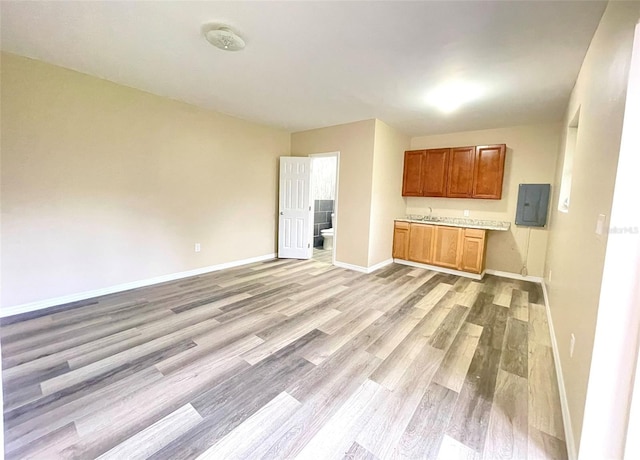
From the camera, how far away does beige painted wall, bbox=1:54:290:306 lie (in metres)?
2.68

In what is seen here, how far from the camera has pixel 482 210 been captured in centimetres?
480

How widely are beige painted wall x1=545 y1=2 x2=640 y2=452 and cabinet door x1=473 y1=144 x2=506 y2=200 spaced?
88.0 inches

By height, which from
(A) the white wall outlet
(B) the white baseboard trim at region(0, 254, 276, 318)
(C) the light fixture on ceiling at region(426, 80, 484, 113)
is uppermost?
(C) the light fixture on ceiling at region(426, 80, 484, 113)

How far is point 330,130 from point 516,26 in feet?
10.4

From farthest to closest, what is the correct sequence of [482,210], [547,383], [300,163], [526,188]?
[300,163]
[482,210]
[526,188]
[547,383]

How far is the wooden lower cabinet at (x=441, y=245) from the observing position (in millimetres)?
4324

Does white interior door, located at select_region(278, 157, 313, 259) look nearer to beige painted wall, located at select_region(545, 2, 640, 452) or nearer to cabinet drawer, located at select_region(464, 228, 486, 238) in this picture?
cabinet drawer, located at select_region(464, 228, 486, 238)

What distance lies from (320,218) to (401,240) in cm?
242

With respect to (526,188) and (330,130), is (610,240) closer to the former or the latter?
(526,188)

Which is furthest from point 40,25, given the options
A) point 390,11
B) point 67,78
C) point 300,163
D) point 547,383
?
point 547,383

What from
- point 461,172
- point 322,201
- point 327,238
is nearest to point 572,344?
point 461,172

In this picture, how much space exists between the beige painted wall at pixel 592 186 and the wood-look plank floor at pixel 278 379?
39 cm

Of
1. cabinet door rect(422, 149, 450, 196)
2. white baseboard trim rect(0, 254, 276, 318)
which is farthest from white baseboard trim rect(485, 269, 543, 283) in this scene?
white baseboard trim rect(0, 254, 276, 318)

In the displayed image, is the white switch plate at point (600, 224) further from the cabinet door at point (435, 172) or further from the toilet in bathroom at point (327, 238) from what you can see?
the toilet in bathroom at point (327, 238)
